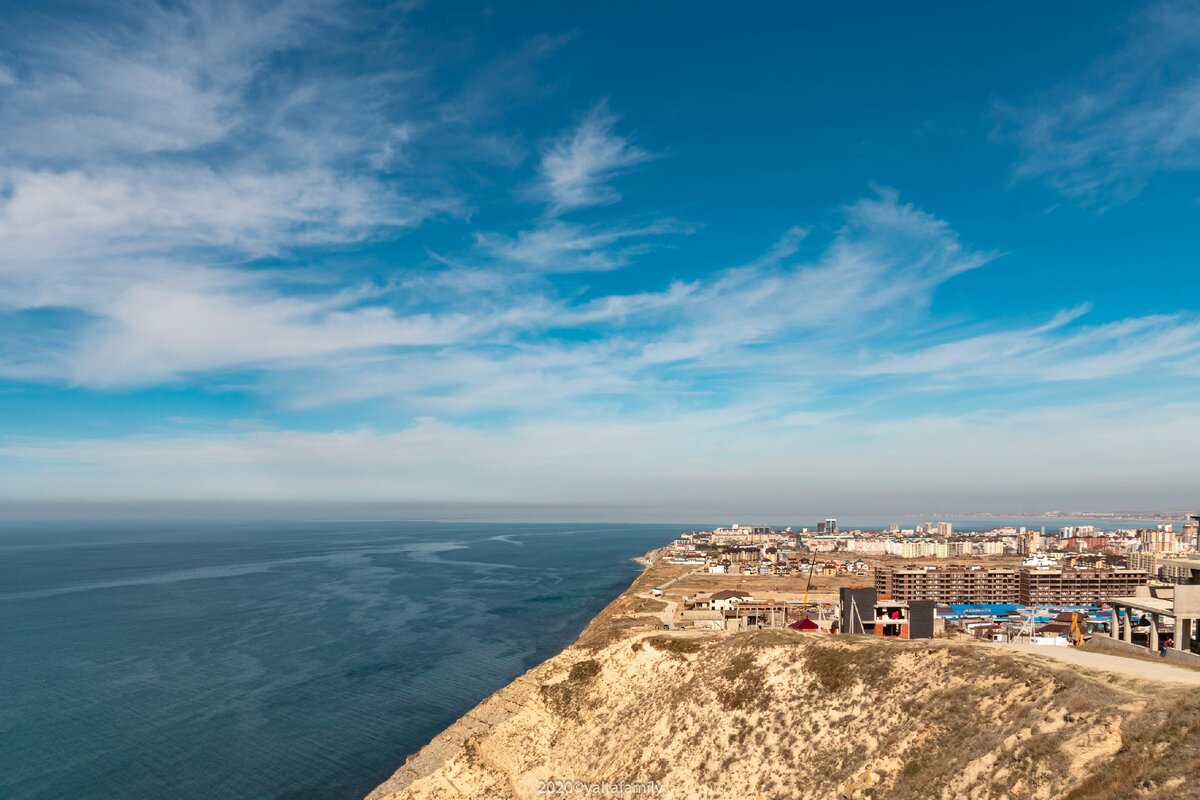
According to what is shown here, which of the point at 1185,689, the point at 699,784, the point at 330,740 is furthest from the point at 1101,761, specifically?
the point at 330,740

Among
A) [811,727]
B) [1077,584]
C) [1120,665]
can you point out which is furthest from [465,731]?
[1077,584]

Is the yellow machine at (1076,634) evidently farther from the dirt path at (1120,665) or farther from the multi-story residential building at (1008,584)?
the multi-story residential building at (1008,584)

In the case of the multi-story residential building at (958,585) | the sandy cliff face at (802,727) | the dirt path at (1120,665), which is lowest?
the multi-story residential building at (958,585)

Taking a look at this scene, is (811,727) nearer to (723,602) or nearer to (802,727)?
(802,727)

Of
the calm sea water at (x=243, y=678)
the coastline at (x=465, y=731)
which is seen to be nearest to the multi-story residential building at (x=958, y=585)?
the calm sea water at (x=243, y=678)

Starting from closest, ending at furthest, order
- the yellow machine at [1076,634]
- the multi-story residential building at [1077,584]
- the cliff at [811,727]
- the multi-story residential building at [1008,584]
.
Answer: the cliff at [811,727] < the yellow machine at [1076,634] < the multi-story residential building at [1077,584] < the multi-story residential building at [1008,584]

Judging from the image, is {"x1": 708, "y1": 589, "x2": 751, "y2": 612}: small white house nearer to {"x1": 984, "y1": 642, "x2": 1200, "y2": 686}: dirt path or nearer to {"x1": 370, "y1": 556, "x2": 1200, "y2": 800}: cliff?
{"x1": 370, "y1": 556, "x2": 1200, "y2": 800}: cliff
